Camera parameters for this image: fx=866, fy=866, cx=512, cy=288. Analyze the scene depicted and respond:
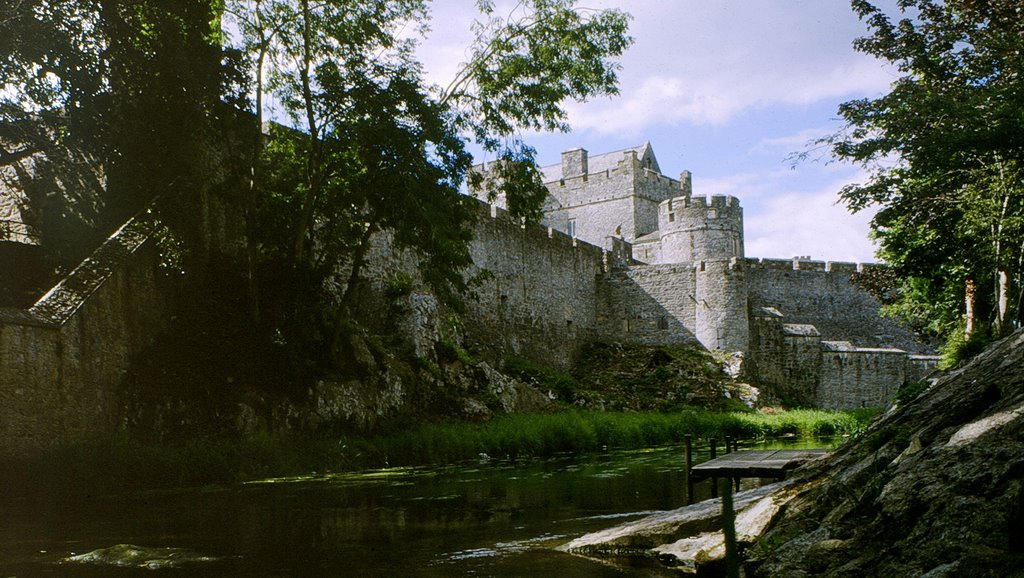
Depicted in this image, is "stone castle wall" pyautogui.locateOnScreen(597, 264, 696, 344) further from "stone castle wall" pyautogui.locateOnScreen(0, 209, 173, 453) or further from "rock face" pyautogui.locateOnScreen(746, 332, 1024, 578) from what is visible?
"rock face" pyautogui.locateOnScreen(746, 332, 1024, 578)

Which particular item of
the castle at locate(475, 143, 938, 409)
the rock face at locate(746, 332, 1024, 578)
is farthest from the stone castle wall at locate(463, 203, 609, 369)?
the rock face at locate(746, 332, 1024, 578)

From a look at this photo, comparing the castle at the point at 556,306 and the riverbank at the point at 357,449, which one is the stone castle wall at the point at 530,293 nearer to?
the castle at the point at 556,306

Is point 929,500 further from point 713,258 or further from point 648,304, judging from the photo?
point 713,258

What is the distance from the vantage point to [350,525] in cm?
848

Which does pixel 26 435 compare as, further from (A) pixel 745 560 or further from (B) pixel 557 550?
(A) pixel 745 560

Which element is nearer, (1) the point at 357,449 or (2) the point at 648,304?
(1) the point at 357,449

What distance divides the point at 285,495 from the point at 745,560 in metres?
7.04

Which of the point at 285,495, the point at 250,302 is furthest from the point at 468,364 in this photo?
the point at 285,495

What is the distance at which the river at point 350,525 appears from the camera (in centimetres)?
630

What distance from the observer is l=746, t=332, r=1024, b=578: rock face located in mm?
3840

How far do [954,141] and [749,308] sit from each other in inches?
878

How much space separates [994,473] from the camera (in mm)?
4215

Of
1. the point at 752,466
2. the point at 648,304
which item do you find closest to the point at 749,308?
the point at 648,304

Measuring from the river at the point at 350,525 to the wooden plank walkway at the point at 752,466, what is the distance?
77 cm
